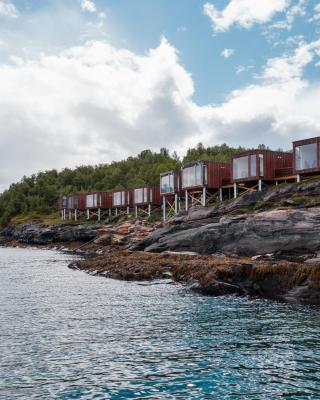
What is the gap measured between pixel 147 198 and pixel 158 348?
3468 inches

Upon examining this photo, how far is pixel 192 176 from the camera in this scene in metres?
77.7

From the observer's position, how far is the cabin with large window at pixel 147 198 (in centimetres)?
10444

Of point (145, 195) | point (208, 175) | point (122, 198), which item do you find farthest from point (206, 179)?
point (122, 198)

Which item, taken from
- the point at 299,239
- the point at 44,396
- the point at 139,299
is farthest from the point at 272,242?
the point at 44,396

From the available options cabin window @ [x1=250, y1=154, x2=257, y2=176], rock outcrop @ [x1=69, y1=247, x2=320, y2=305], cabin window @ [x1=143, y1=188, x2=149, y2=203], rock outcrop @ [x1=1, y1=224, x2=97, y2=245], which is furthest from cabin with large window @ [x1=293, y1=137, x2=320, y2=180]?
rock outcrop @ [x1=1, y1=224, x2=97, y2=245]

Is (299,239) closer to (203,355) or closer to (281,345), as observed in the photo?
(281,345)

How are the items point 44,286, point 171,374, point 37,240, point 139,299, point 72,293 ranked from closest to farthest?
point 171,374, point 139,299, point 72,293, point 44,286, point 37,240

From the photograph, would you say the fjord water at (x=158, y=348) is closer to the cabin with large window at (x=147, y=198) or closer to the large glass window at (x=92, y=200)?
the cabin with large window at (x=147, y=198)

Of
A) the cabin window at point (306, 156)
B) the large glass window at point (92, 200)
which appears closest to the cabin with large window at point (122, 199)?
the large glass window at point (92, 200)

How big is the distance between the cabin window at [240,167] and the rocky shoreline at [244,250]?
9994 millimetres

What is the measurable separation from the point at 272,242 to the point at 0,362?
99.4ft

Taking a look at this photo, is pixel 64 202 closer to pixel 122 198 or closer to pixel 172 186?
pixel 122 198

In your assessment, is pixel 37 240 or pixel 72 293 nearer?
pixel 72 293

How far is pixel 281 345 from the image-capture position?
17.2 meters
